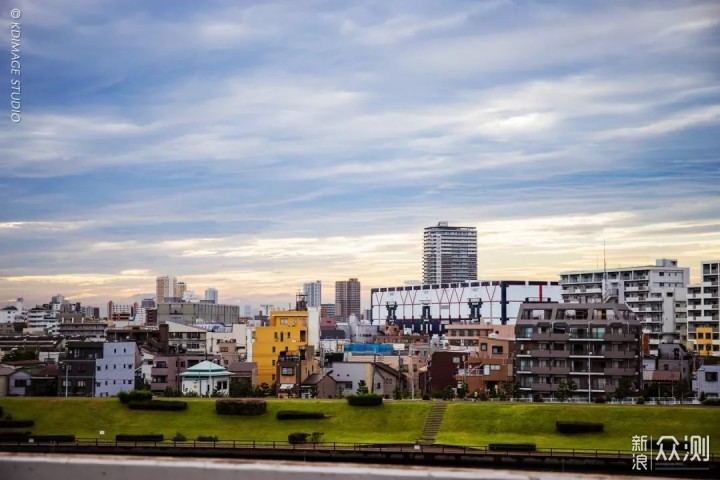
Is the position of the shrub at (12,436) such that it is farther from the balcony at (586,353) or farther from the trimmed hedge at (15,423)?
the balcony at (586,353)

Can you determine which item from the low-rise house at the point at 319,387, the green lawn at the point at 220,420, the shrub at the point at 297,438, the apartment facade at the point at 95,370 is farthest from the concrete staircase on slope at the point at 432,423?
the apartment facade at the point at 95,370

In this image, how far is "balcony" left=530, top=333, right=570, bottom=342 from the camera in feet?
189

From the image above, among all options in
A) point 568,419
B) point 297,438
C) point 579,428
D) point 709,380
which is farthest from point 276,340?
point 709,380

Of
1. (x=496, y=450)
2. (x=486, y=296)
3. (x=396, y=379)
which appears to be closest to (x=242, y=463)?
(x=496, y=450)

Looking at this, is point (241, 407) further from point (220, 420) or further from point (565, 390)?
point (565, 390)

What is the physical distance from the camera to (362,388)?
56.4 m

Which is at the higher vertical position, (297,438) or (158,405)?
(158,405)

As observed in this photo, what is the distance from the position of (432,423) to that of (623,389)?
47.4ft

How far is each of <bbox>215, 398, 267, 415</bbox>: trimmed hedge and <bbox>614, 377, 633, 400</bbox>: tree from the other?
2259 centimetres

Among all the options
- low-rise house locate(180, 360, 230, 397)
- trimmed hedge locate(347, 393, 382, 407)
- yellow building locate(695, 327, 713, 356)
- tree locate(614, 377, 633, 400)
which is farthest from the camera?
yellow building locate(695, 327, 713, 356)

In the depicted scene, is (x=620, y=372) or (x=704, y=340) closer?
(x=620, y=372)

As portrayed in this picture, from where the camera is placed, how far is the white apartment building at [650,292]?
300 feet

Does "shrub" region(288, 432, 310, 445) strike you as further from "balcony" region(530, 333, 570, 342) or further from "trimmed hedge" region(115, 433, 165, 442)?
"balcony" region(530, 333, 570, 342)

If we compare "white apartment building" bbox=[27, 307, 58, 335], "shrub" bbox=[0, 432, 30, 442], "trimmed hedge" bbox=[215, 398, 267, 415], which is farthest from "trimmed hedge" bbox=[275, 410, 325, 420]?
"white apartment building" bbox=[27, 307, 58, 335]
